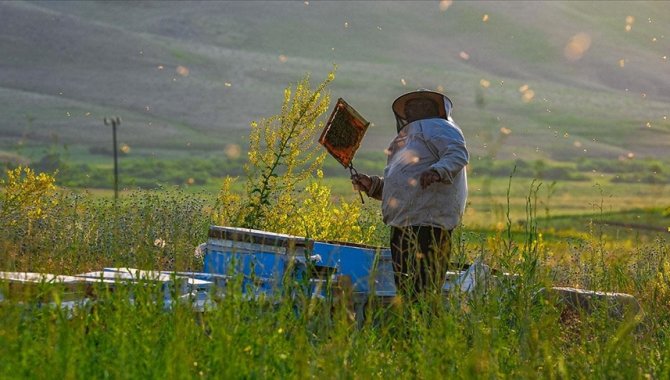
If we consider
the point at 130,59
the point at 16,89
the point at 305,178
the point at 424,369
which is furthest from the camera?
the point at 130,59

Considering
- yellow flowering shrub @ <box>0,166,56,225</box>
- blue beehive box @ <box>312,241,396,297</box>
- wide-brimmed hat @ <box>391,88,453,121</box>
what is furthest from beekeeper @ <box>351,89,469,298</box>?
yellow flowering shrub @ <box>0,166,56,225</box>

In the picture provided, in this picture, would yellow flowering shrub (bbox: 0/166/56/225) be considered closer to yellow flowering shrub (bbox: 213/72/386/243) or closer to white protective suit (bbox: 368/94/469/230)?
yellow flowering shrub (bbox: 213/72/386/243)

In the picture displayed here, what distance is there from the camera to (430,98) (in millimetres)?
9625

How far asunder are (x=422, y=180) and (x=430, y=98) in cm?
108

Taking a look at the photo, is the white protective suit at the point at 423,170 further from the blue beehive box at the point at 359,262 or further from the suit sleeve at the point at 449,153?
the blue beehive box at the point at 359,262

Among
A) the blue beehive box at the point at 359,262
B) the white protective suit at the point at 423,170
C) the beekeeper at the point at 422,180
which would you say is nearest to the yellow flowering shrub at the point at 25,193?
the blue beehive box at the point at 359,262

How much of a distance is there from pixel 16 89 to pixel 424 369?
141160 mm

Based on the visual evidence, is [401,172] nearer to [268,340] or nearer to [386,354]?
[386,354]

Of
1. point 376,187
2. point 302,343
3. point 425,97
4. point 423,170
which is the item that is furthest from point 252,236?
point 302,343

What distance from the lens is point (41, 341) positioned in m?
6.24

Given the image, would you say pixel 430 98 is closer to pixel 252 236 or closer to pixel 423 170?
pixel 423 170

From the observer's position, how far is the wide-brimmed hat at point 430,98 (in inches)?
376

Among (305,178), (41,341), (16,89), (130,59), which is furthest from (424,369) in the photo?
(130,59)

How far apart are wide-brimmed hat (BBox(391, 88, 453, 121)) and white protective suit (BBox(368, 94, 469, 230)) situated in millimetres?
41
